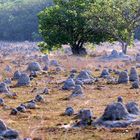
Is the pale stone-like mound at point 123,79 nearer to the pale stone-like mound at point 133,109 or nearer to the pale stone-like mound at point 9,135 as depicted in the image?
the pale stone-like mound at point 133,109

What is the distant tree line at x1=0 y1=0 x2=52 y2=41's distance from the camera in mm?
116625

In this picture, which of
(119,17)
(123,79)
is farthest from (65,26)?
(123,79)

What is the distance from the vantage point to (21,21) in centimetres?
11956

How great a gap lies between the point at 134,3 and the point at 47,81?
899 inches

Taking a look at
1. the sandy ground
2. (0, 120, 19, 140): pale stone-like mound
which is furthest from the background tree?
(0, 120, 19, 140): pale stone-like mound

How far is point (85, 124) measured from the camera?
1576cm

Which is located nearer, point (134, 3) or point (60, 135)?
point (60, 135)

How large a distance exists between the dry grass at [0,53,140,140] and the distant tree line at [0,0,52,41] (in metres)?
83.8

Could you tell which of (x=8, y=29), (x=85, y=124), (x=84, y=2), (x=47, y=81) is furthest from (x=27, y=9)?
(x=85, y=124)

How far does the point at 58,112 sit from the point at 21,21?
10212 centimetres

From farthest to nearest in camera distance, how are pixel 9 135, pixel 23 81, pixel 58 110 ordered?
1. pixel 23 81
2. pixel 58 110
3. pixel 9 135

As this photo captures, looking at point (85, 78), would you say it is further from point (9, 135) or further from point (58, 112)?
point (9, 135)

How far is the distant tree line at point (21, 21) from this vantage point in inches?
4592

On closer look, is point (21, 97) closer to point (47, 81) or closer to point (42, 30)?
point (47, 81)
